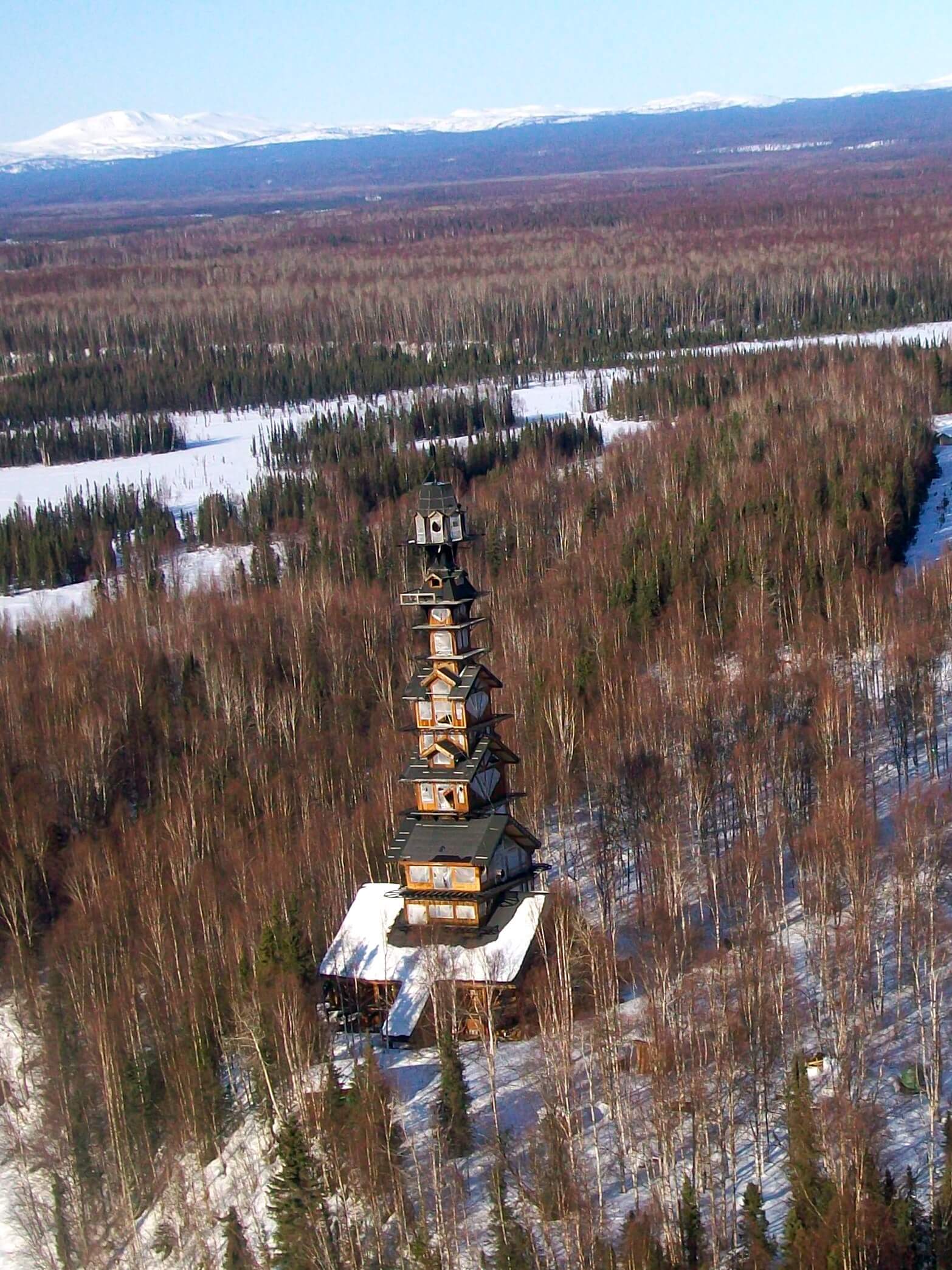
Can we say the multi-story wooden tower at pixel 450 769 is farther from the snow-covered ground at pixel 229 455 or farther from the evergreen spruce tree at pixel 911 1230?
the snow-covered ground at pixel 229 455

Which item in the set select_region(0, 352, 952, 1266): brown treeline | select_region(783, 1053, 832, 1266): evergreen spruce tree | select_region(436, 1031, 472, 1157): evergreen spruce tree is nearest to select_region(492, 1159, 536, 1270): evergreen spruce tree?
select_region(0, 352, 952, 1266): brown treeline

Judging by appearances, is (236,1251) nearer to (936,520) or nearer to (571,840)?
(571,840)

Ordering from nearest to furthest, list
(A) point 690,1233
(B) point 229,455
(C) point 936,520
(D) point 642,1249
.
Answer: (D) point 642,1249 → (A) point 690,1233 → (C) point 936,520 → (B) point 229,455

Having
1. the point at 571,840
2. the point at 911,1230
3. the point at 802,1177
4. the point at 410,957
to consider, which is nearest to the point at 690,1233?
the point at 802,1177

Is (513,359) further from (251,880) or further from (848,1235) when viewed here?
(848,1235)

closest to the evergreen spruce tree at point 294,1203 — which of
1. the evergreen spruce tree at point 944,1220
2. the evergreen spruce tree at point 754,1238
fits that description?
the evergreen spruce tree at point 754,1238
